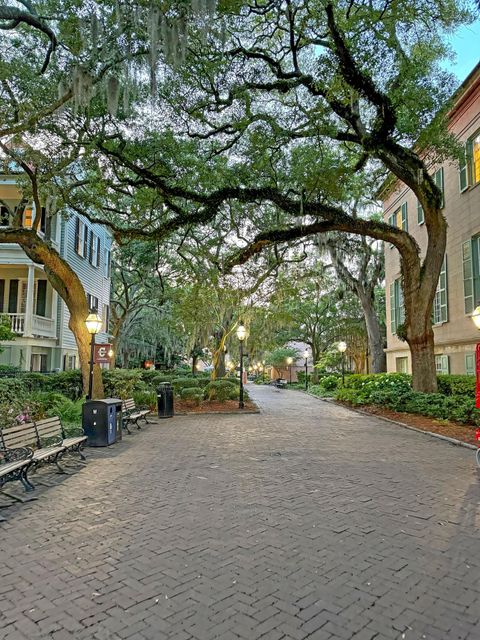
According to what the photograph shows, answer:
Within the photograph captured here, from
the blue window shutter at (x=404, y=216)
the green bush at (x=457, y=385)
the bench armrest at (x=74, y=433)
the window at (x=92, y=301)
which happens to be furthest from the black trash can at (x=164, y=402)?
the blue window shutter at (x=404, y=216)

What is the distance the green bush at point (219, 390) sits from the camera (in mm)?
19562

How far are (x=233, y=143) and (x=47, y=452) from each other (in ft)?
33.2

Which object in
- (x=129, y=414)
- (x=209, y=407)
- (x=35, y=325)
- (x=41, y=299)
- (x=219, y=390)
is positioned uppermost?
(x=41, y=299)

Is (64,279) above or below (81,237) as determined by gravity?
below

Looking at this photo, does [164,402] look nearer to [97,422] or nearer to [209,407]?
[209,407]

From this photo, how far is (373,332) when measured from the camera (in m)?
24.6

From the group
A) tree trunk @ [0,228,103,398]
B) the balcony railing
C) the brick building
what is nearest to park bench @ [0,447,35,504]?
tree trunk @ [0,228,103,398]

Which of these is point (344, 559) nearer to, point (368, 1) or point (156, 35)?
point (156, 35)

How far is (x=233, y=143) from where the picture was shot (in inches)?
539

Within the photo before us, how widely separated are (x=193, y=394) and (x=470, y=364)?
1040cm

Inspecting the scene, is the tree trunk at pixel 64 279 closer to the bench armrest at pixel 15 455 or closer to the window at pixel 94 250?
the bench armrest at pixel 15 455

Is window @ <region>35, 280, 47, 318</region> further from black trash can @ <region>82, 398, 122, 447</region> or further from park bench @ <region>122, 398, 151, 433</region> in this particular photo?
black trash can @ <region>82, 398, 122, 447</region>

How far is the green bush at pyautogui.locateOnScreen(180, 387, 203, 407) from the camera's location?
1873 centimetres

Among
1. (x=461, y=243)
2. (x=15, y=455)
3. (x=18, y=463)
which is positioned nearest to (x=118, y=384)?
(x=15, y=455)
